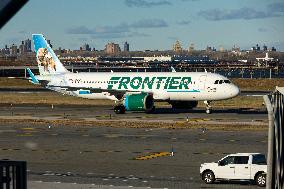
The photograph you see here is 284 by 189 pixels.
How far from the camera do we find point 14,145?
61031 millimetres

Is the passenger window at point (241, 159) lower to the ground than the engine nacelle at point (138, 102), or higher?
lower

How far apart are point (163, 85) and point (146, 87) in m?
2.70

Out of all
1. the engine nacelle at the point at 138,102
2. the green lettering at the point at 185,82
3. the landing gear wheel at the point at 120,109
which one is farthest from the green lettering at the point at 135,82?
the green lettering at the point at 185,82

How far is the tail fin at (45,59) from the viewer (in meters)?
103

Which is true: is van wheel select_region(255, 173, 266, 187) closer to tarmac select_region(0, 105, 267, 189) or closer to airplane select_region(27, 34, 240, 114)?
tarmac select_region(0, 105, 267, 189)

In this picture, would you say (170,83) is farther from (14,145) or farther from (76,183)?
(76,183)

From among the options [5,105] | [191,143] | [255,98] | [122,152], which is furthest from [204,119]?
[5,105]

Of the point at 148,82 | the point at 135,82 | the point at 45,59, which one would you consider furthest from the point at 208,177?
the point at 45,59

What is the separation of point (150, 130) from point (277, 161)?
4360 centimetres

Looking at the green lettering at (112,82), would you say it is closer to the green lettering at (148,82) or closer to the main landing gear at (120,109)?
the main landing gear at (120,109)

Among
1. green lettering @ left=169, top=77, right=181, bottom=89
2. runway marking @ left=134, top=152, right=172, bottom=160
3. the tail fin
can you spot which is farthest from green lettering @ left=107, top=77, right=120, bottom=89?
runway marking @ left=134, top=152, right=172, bottom=160

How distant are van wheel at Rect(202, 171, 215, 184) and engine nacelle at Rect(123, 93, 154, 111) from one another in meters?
45.5

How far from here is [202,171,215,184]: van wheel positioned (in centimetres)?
4097

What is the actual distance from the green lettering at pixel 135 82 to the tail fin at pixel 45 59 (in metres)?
16.0
